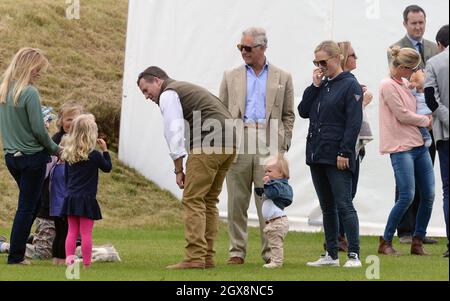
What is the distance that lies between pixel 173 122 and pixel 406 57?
2.67 meters

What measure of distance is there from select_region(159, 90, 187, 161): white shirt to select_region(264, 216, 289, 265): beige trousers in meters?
1.02

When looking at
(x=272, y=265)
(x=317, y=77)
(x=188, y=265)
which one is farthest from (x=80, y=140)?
(x=317, y=77)

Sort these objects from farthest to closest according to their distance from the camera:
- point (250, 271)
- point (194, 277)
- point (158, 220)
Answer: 1. point (158, 220)
2. point (250, 271)
3. point (194, 277)

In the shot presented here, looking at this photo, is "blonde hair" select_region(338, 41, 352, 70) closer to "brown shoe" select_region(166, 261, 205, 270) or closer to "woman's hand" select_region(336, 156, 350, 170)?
"woman's hand" select_region(336, 156, 350, 170)

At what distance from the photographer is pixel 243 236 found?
10805 millimetres

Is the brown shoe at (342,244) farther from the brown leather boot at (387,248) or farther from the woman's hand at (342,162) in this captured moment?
the woman's hand at (342,162)

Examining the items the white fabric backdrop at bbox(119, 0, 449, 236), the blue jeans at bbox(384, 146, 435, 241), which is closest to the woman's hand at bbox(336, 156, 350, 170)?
the blue jeans at bbox(384, 146, 435, 241)

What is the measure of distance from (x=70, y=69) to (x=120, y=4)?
135 inches

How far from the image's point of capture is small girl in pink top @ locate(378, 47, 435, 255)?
11398 millimetres

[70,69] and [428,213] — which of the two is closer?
[428,213]

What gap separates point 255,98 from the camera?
10820 millimetres

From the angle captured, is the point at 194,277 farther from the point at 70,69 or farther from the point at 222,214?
the point at 70,69

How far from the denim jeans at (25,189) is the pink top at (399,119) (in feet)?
10.8
